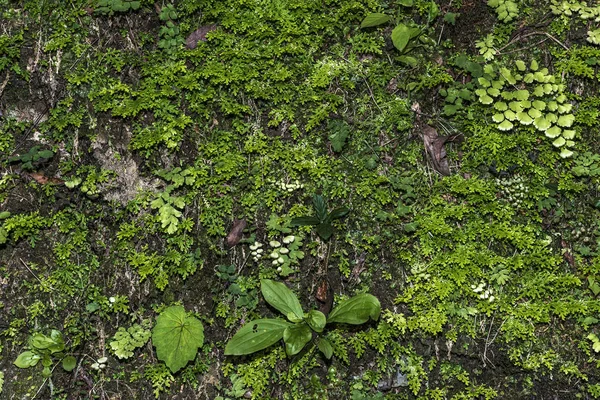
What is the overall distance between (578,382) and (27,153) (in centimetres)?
425

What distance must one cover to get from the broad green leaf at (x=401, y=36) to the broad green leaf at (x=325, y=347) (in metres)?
2.25

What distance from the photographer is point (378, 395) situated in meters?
3.35

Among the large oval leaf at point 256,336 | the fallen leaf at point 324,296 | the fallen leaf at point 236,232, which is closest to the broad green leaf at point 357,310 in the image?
the fallen leaf at point 324,296

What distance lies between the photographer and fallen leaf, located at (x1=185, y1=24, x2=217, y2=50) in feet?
13.0

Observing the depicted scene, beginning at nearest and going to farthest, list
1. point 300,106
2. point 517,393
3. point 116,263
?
point 517,393
point 116,263
point 300,106

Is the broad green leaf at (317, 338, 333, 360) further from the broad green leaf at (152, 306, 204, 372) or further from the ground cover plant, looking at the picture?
the broad green leaf at (152, 306, 204, 372)

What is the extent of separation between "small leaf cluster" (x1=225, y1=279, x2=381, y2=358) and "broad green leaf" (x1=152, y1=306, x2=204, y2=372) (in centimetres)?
26

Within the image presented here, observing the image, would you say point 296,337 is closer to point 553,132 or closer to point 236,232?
point 236,232

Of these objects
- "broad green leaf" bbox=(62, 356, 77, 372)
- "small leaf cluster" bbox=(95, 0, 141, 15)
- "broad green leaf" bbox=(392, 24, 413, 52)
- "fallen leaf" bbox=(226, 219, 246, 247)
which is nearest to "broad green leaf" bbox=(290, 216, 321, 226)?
"fallen leaf" bbox=(226, 219, 246, 247)

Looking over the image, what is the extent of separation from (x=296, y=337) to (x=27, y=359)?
1835 mm

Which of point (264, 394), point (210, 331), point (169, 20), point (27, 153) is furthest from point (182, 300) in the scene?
point (169, 20)

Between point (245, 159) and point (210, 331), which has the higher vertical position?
point (245, 159)

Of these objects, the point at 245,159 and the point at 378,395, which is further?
the point at 245,159

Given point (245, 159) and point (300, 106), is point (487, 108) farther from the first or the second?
point (245, 159)
